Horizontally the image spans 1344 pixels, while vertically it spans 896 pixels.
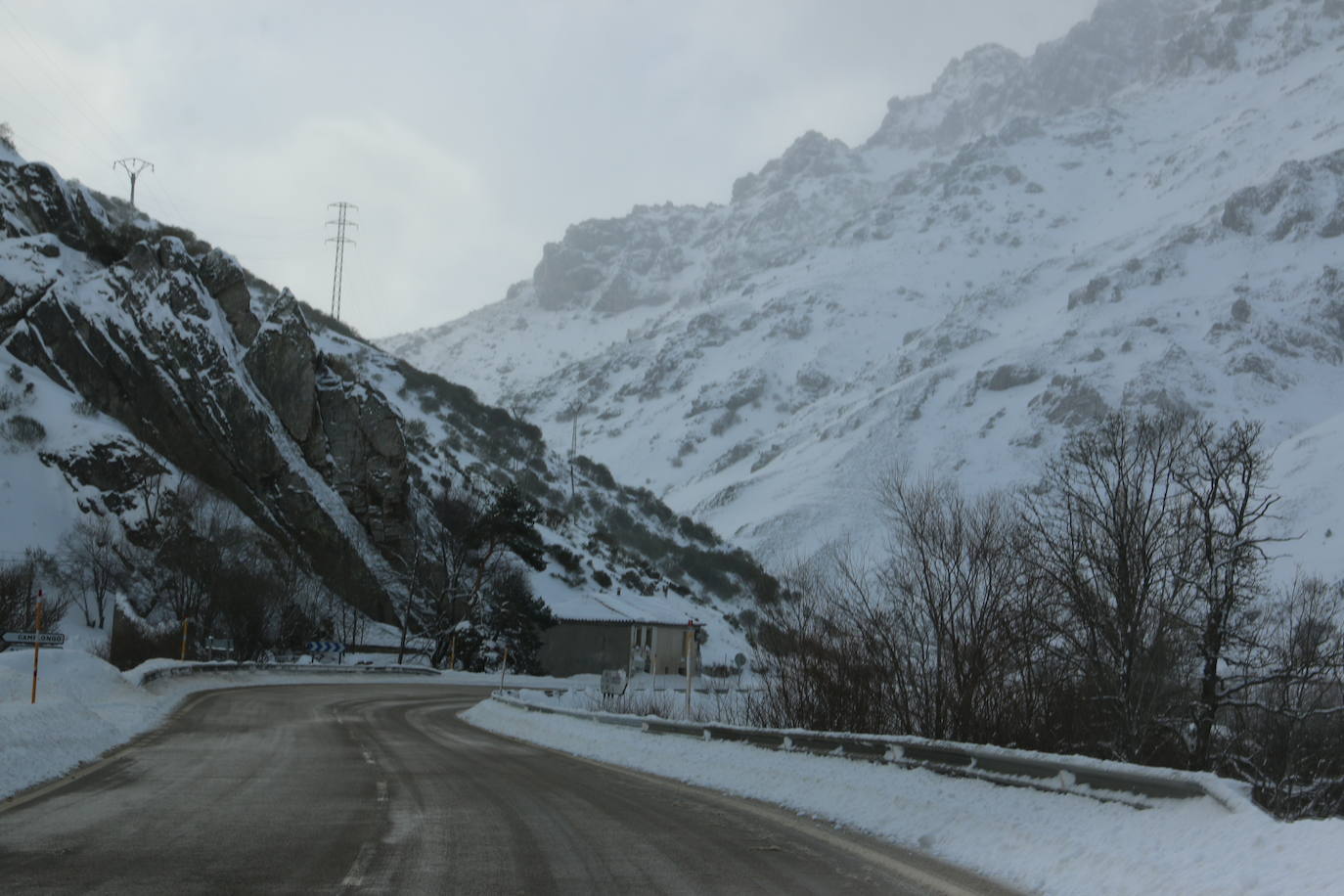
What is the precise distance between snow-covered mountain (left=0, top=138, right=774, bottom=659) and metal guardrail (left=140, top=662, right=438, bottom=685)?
9270 millimetres

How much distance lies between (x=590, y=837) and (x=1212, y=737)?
16029 mm

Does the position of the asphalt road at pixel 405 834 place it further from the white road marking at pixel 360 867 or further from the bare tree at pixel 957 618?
the bare tree at pixel 957 618

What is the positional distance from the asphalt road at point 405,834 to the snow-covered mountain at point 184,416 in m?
36.5

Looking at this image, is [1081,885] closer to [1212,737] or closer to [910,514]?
[910,514]

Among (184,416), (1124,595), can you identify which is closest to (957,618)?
(1124,595)

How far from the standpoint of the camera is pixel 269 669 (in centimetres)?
4616

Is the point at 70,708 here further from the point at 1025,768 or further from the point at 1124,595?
the point at 1124,595

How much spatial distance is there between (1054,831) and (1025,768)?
1.33 meters

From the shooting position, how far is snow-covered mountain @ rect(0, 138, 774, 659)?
1957 inches

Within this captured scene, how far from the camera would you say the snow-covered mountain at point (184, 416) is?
1957 inches

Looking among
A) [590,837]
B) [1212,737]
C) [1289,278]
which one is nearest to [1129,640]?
[1212,737]

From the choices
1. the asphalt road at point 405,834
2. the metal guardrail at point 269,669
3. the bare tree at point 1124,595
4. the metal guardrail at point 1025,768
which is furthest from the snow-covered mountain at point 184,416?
the metal guardrail at point 1025,768

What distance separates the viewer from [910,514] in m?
20.8

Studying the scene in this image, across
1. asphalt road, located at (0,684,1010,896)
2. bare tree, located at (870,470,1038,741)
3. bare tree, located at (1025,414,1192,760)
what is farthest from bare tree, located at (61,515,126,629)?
bare tree, located at (1025,414,1192,760)
